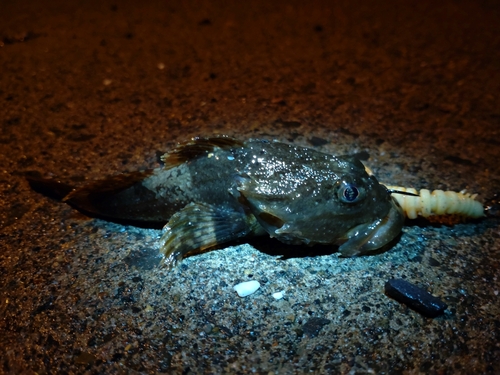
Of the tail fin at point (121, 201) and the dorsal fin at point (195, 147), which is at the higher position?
the dorsal fin at point (195, 147)

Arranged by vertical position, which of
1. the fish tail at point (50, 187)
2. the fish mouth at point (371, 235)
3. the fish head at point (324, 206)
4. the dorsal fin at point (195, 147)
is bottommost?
the fish tail at point (50, 187)

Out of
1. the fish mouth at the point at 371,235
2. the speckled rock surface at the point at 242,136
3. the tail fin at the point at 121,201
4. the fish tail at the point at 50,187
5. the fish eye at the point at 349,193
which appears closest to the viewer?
the speckled rock surface at the point at 242,136

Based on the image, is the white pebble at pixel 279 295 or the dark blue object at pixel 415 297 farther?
the white pebble at pixel 279 295

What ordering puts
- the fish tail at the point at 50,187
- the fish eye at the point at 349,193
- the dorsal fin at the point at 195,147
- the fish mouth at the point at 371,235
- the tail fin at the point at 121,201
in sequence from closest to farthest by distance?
the fish eye at the point at 349,193, the fish mouth at the point at 371,235, the dorsal fin at the point at 195,147, the tail fin at the point at 121,201, the fish tail at the point at 50,187

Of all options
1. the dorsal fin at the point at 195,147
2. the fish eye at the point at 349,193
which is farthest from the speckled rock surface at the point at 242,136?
the dorsal fin at the point at 195,147

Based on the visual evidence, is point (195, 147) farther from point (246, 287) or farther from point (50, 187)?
point (50, 187)

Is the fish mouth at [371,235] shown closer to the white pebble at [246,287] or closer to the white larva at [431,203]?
the white larva at [431,203]

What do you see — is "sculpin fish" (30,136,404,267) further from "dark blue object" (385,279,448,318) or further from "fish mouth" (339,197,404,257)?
"dark blue object" (385,279,448,318)
